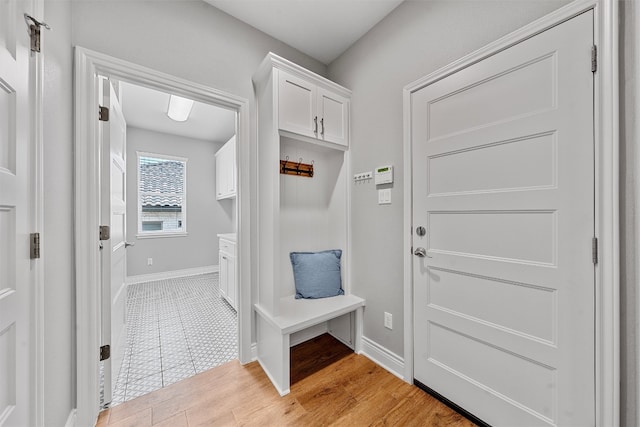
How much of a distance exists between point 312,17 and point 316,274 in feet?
6.87

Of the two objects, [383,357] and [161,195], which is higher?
[161,195]

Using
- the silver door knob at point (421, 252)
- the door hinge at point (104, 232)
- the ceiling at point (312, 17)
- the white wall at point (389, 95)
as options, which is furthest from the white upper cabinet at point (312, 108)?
the door hinge at point (104, 232)

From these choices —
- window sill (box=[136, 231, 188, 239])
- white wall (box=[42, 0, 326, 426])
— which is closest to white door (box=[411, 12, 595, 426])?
white wall (box=[42, 0, 326, 426])

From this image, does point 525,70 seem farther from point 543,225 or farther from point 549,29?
point 543,225

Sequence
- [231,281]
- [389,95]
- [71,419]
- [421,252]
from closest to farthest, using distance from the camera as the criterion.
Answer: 1. [71,419]
2. [421,252]
3. [389,95]
4. [231,281]

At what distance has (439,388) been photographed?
1.54m

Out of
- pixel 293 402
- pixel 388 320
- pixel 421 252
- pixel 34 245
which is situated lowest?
pixel 293 402

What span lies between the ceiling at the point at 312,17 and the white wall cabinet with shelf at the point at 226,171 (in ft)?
6.25

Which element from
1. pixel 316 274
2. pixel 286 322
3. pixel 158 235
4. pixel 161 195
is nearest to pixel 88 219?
pixel 286 322

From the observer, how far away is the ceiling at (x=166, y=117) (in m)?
3.04

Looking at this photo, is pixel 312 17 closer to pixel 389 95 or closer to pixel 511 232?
pixel 389 95

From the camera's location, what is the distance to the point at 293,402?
5.04 ft

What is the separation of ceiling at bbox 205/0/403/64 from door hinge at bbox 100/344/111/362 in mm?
2441

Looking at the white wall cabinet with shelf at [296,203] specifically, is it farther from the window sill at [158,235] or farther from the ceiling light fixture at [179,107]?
the window sill at [158,235]
